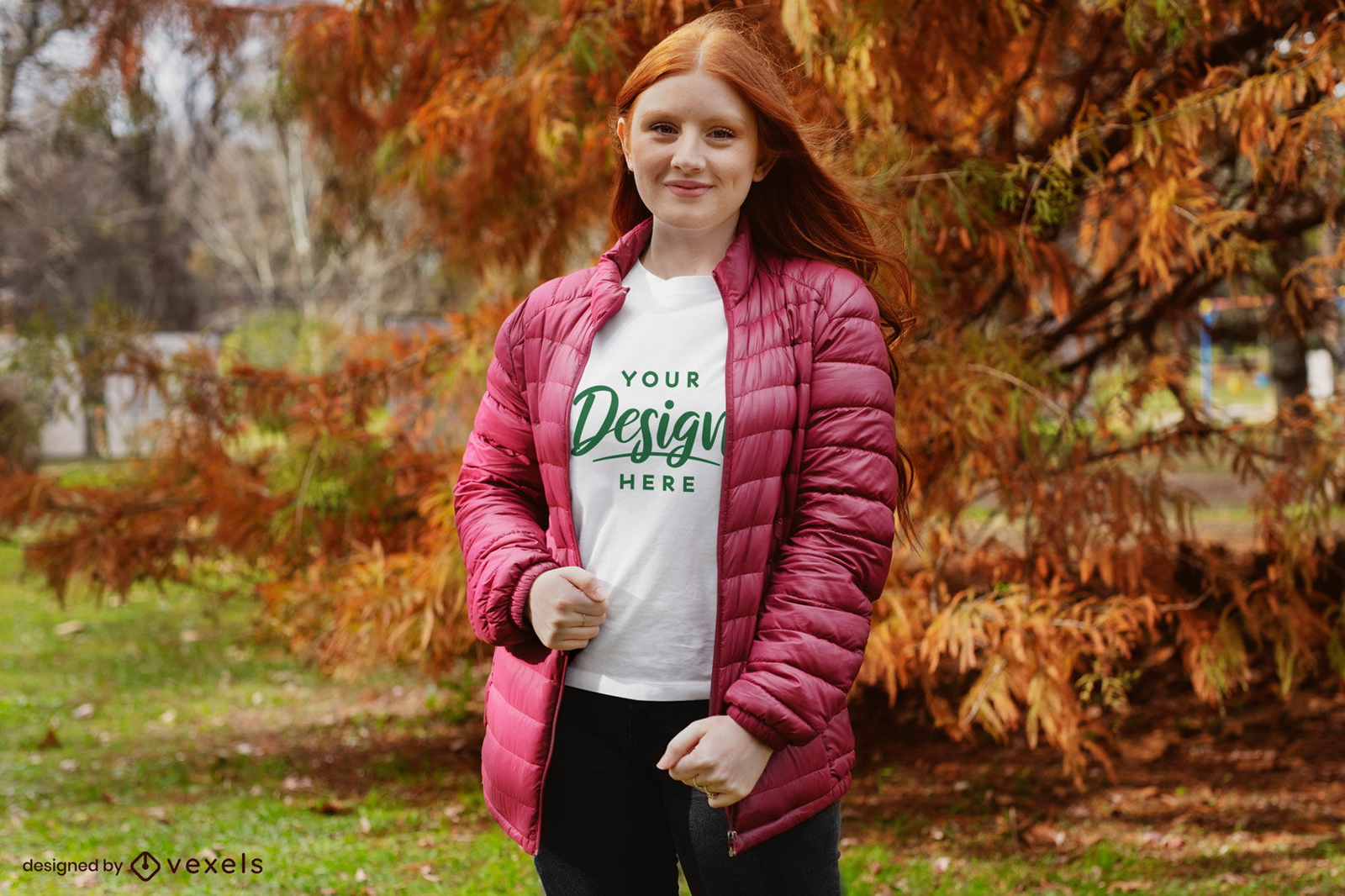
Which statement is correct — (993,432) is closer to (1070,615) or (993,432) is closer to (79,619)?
(1070,615)

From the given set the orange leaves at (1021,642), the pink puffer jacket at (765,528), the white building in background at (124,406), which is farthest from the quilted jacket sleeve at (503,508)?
the white building in background at (124,406)

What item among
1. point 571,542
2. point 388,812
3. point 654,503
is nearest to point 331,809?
point 388,812

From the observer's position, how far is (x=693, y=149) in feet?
5.31

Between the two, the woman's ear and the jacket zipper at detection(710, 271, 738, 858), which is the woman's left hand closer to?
the jacket zipper at detection(710, 271, 738, 858)

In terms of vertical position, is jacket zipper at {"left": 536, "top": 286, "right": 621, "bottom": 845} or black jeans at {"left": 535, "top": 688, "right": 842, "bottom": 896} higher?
jacket zipper at {"left": 536, "top": 286, "right": 621, "bottom": 845}

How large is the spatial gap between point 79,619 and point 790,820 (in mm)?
8529

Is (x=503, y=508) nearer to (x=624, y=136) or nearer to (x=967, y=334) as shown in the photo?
(x=624, y=136)

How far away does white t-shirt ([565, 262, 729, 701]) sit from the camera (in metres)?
1.57

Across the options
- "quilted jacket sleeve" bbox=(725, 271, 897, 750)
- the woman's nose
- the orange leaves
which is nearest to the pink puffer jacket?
"quilted jacket sleeve" bbox=(725, 271, 897, 750)

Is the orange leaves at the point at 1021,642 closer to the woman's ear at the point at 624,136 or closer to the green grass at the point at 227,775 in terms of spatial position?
the green grass at the point at 227,775

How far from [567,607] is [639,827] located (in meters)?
0.37

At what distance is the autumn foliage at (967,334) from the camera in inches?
128

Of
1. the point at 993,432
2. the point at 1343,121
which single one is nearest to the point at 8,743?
the point at 993,432

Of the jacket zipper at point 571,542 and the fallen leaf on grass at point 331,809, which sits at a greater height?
the jacket zipper at point 571,542
